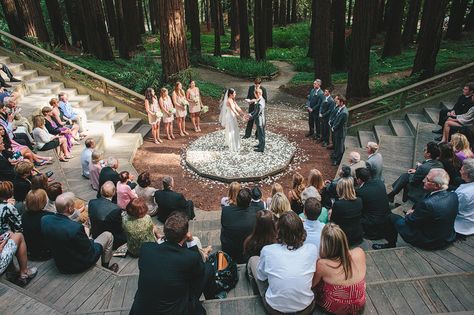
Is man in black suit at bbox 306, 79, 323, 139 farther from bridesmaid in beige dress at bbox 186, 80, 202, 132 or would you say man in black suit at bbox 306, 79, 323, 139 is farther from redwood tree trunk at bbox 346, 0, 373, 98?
bridesmaid in beige dress at bbox 186, 80, 202, 132

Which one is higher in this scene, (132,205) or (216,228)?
(132,205)

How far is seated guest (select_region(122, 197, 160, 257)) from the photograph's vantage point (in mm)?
4922

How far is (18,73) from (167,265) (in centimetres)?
1207

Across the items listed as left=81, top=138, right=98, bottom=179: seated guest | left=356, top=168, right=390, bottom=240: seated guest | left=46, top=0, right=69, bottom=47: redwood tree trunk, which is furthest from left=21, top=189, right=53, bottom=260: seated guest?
left=46, top=0, right=69, bottom=47: redwood tree trunk

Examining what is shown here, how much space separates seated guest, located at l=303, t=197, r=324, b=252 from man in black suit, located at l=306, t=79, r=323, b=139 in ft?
22.1

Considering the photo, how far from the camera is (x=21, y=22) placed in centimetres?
1547

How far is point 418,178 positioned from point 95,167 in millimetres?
6623

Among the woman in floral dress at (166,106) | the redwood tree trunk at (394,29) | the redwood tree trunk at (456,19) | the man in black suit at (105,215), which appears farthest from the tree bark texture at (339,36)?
the man in black suit at (105,215)

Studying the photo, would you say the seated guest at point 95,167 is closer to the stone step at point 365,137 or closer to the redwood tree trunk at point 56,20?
the stone step at point 365,137

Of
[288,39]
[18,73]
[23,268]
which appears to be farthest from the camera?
[288,39]

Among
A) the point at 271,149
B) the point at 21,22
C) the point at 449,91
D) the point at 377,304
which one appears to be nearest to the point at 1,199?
the point at 377,304

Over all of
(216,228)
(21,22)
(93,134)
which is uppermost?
(21,22)

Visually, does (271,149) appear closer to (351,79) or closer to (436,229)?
(351,79)

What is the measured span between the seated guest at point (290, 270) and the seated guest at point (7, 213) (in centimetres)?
366
